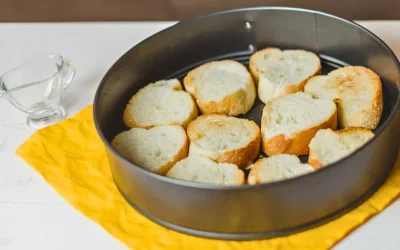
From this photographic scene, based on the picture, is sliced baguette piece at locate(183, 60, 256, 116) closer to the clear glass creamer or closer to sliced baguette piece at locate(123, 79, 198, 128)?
sliced baguette piece at locate(123, 79, 198, 128)

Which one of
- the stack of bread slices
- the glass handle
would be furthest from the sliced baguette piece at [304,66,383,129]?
the glass handle

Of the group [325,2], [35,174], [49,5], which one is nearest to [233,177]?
[35,174]

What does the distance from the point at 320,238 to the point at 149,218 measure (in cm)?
28

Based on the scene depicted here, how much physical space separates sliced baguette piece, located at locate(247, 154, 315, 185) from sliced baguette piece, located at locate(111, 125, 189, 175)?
0.15 metres

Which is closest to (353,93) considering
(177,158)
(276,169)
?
(276,169)

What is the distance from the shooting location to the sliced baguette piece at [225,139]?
1.06m

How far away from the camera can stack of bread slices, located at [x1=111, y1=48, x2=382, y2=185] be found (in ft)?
3.38

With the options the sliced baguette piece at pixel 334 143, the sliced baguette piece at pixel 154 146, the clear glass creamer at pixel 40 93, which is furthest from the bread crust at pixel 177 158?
the clear glass creamer at pixel 40 93

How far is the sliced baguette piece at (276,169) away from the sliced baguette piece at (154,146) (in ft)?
0.49

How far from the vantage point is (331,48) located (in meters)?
1.29

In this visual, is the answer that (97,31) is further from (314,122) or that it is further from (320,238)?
(320,238)

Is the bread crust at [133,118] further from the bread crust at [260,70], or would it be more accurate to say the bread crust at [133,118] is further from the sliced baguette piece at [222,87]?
the bread crust at [260,70]

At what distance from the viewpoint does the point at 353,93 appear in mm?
1152

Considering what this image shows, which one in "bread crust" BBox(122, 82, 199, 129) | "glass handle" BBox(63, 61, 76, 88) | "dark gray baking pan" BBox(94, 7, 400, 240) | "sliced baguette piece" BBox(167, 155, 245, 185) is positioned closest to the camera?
"dark gray baking pan" BBox(94, 7, 400, 240)
